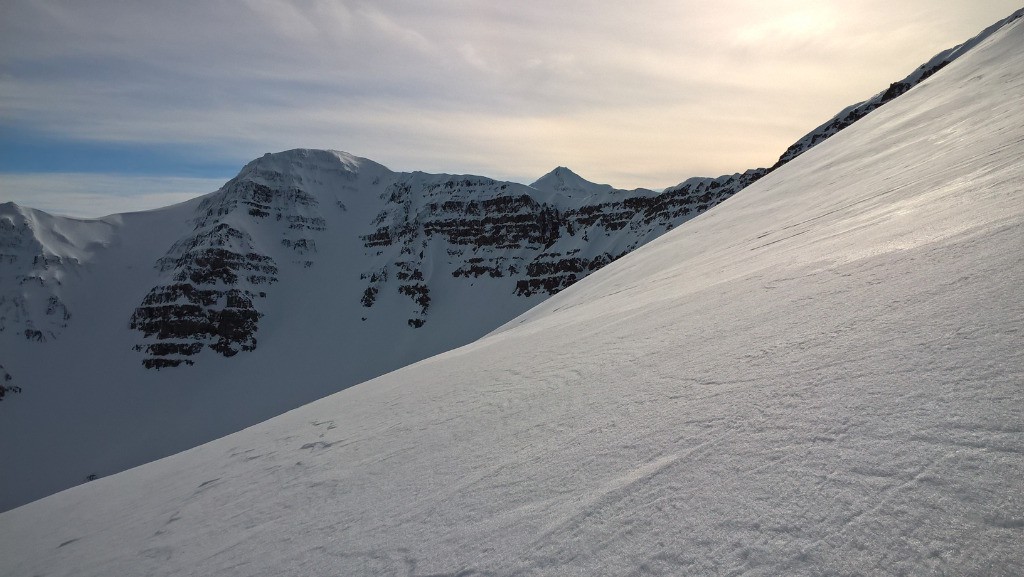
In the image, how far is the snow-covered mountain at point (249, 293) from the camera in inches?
2394

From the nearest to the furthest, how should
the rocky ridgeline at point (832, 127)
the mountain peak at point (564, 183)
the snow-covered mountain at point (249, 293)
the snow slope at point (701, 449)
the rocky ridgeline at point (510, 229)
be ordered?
the snow slope at point (701, 449)
the rocky ridgeline at point (832, 127)
the snow-covered mountain at point (249, 293)
the rocky ridgeline at point (510, 229)
the mountain peak at point (564, 183)

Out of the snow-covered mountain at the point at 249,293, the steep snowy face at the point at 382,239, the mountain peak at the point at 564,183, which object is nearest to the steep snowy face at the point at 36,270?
the snow-covered mountain at the point at 249,293

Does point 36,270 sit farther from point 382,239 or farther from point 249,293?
point 382,239

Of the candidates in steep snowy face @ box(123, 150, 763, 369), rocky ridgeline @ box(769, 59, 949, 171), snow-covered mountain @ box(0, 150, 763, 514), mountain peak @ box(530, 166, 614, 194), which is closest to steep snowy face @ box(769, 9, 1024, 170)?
rocky ridgeline @ box(769, 59, 949, 171)

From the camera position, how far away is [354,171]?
117 m

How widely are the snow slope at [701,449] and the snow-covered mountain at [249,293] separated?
6203cm

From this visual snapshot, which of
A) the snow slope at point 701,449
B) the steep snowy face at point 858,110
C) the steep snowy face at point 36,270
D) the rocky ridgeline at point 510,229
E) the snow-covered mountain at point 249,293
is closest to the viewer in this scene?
the snow slope at point 701,449

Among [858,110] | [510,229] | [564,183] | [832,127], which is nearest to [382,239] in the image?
[510,229]

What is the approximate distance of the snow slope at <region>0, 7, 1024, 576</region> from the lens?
155cm

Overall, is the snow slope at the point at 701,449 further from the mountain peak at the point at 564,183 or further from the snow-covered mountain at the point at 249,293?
the mountain peak at the point at 564,183

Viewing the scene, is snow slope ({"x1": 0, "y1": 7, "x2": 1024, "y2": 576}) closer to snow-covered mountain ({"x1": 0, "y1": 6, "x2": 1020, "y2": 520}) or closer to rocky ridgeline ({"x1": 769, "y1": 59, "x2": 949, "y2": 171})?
rocky ridgeline ({"x1": 769, "y1": 59, "x2": 949, "y2": 171})

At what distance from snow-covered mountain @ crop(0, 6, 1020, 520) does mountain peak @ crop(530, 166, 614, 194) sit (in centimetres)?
4705

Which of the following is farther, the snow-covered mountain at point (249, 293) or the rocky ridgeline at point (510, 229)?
the rocky ridgeline at point (510, 229)

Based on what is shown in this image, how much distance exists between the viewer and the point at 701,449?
86.7 inches
